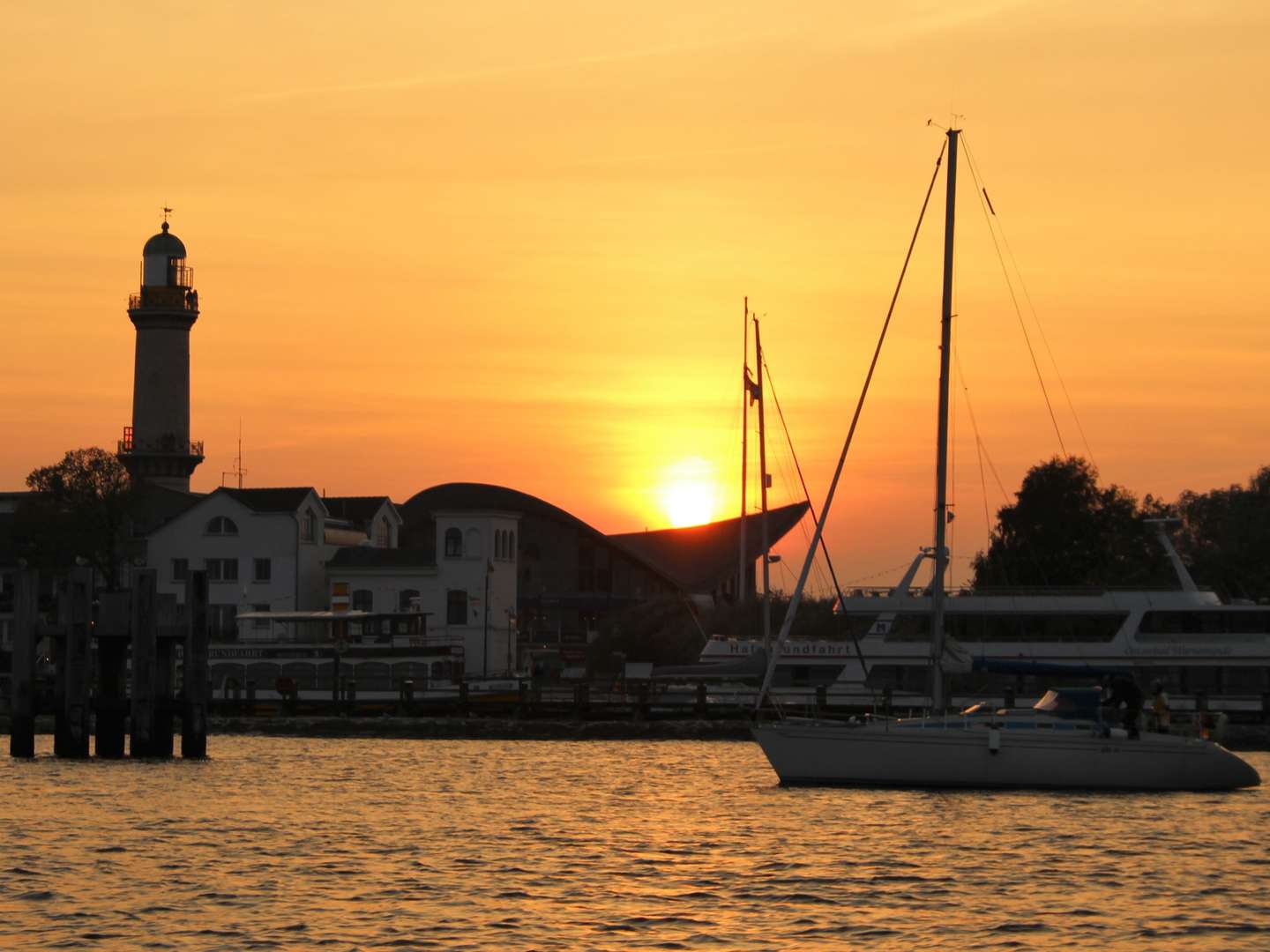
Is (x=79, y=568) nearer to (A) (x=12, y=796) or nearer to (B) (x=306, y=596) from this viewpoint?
(A) (x=12, y=796)

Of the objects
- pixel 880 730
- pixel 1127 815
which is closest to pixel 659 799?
pixel 880 730

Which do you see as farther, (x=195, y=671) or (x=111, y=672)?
(x=111, y=672)

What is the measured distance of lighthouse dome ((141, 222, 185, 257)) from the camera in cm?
12131

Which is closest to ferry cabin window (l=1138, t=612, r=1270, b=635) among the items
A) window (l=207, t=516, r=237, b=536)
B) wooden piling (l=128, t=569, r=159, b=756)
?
wooden piling (l=128, t=569, r=159, b=756)

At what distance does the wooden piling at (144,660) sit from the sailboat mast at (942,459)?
69.0ft

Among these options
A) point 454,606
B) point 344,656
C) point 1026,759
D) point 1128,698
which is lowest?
point 1026,759

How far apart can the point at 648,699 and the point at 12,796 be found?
29176 millimetres

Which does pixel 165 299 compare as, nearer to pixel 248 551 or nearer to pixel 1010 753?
pixel 248 551

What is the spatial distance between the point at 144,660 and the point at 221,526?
4549 centimetres

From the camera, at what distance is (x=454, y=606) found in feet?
307

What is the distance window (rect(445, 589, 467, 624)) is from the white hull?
166ft

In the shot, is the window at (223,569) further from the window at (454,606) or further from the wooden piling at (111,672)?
the wooden piling at (111,672)

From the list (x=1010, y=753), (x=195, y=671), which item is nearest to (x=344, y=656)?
(x=195, y=671)

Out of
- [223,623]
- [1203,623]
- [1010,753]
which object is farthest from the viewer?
[223,623]
